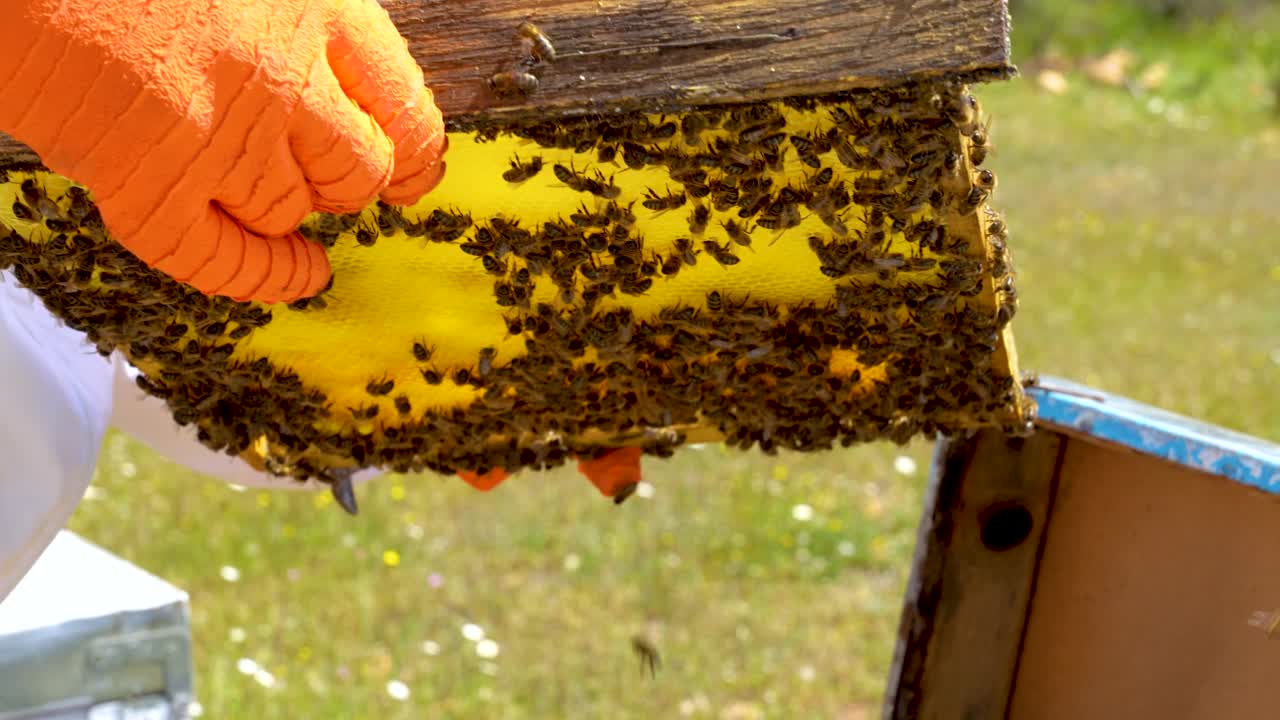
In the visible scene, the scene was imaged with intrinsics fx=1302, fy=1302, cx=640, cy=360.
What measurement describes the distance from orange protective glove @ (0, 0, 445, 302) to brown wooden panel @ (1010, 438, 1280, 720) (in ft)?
4.80

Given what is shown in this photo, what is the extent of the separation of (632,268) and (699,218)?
0.12 metres

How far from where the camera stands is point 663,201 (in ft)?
5.17

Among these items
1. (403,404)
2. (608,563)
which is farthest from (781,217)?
(608,563)

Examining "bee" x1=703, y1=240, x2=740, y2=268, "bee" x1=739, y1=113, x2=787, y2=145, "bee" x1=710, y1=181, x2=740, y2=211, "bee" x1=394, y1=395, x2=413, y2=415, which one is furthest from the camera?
"bee" x1=394, y1=395, x2=413, y2=415

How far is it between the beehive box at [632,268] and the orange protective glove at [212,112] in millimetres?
106

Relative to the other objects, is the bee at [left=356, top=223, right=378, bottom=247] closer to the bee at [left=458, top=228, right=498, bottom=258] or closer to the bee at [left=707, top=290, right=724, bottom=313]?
the bee at [left=458, top=228, right=498, bottom=258]

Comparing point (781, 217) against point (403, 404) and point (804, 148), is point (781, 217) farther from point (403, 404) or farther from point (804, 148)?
point (403, 404)

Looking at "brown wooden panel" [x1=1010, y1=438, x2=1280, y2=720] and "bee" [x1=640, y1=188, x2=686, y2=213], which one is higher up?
"bee" [x1=640, y1=188, x2=686, y2=213]

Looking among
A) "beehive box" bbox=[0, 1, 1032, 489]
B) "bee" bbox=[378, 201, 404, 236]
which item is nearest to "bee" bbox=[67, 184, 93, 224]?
"beehive box" bbox=[0, 1, 1032, 489]

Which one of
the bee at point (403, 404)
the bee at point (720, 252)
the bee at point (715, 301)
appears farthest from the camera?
the bee at point (403, 404)

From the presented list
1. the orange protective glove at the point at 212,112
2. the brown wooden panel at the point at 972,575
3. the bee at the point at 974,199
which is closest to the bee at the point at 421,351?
the orange protective glove at the point at 212,112

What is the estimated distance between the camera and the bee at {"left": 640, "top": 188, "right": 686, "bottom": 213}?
1577mm

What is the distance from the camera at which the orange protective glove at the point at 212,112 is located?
1.22 meters

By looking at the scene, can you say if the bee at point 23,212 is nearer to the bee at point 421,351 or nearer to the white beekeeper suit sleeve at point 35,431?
the white beekeeper suit sleeve at point 35,431
